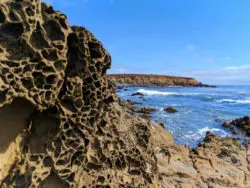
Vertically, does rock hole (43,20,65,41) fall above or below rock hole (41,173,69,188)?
above

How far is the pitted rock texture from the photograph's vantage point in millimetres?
2656

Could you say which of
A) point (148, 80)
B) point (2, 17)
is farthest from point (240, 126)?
point (148, 80)

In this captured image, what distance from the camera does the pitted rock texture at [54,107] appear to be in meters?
2.66

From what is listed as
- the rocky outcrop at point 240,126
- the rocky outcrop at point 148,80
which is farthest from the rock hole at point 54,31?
the rocky outcrop at point 148,80

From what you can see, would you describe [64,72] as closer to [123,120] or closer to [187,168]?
[123,120]

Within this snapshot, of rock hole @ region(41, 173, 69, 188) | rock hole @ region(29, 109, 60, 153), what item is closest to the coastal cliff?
rock hole @ region(29, 109, 60, 153)

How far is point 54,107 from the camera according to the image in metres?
3.00

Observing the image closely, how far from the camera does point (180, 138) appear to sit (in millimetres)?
12102

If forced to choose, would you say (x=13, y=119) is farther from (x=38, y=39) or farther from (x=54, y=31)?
(x=54, y=31)

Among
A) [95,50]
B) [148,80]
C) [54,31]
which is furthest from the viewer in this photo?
[148,80]

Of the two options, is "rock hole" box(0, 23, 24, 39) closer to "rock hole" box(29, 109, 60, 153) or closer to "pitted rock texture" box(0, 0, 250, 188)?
"pitted rock texture" box(0, 0, 250, 188)

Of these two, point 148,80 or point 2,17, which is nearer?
point 2,17

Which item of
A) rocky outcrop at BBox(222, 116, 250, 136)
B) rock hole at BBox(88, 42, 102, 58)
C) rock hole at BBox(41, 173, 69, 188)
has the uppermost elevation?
rock hole at BBox(88, 42, 102, 58)

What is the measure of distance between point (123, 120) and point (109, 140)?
0.81m
